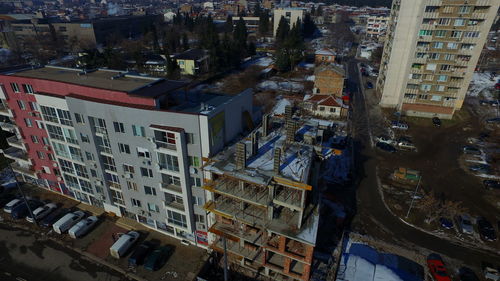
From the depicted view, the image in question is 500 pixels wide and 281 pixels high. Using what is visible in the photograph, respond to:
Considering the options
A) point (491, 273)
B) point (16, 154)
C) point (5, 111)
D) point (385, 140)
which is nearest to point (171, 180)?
point (5, 111)

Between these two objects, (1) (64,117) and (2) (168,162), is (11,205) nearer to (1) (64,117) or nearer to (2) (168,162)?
(1) (64,117)

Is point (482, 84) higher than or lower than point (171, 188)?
lower

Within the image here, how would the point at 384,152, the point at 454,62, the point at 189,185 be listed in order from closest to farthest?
1. the point at 189,185
2. the point at 384,152
3. the point at 454,62

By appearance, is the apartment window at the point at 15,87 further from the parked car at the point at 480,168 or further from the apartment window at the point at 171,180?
the parked car at the point at 480,168

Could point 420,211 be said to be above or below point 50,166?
below

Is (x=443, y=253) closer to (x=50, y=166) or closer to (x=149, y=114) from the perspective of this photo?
(x=149, y=114)

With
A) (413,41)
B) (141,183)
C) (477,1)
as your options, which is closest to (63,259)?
(141,183)

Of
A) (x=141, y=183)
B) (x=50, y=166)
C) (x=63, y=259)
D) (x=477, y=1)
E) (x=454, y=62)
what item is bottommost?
(x=63, y=259)
